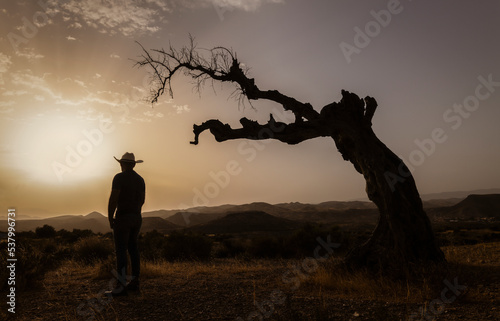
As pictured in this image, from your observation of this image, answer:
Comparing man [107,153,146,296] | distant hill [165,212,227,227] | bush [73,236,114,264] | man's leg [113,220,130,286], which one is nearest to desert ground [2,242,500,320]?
man [107,153,146,296]

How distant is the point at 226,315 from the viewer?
4355 millimetres

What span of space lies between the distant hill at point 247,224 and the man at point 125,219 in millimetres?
50816

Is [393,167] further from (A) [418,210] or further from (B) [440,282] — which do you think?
(B) [440,282]

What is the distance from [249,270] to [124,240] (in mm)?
4599

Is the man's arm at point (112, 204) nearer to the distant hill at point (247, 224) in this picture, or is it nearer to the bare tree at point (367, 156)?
the bare tree at point (367, 156)

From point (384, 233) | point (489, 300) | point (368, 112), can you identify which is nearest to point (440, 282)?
point (489, 300)

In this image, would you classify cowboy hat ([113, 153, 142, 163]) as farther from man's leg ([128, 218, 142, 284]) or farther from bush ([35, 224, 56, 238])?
bush ([35, 224, 56, 238])

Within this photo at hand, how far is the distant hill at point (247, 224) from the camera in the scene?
57.7m

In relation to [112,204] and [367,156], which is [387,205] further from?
[112,204]

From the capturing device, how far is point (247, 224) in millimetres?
62500

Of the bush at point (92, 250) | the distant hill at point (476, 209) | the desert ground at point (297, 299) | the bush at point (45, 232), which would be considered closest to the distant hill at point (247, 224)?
the bush at point (45, 232)

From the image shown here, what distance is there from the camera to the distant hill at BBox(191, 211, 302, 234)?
5767 cm

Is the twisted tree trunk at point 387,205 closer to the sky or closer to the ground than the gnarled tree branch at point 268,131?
closer to the ground

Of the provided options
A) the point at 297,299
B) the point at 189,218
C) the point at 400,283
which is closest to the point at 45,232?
the point at 297,299
